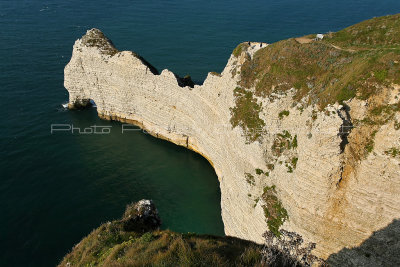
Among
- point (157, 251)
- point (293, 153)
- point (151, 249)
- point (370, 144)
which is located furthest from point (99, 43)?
point (370, 144)

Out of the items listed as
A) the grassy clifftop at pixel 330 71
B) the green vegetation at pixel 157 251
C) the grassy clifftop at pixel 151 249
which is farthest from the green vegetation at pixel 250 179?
the green vegetation at pixel 157 251

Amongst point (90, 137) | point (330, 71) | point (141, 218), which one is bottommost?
point (141, 218)

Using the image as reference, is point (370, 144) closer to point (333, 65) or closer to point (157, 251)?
point (333, 65)

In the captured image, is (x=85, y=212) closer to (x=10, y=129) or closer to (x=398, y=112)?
(x=10, y=129)

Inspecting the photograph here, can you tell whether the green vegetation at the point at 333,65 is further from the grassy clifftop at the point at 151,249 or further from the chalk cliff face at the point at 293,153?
the grassy clifftop at the point at 151,249

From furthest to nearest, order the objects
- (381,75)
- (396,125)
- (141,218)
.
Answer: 1. (141,218)
2. (381,75)
3. (396,125)

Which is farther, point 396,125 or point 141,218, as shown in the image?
point 141,218

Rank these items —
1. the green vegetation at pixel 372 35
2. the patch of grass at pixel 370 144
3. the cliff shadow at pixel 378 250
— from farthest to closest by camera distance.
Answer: the green vegetation at pixel 372 35
the cliff shadow at pixel 378 250
the patch of grass at pixel 370 144
